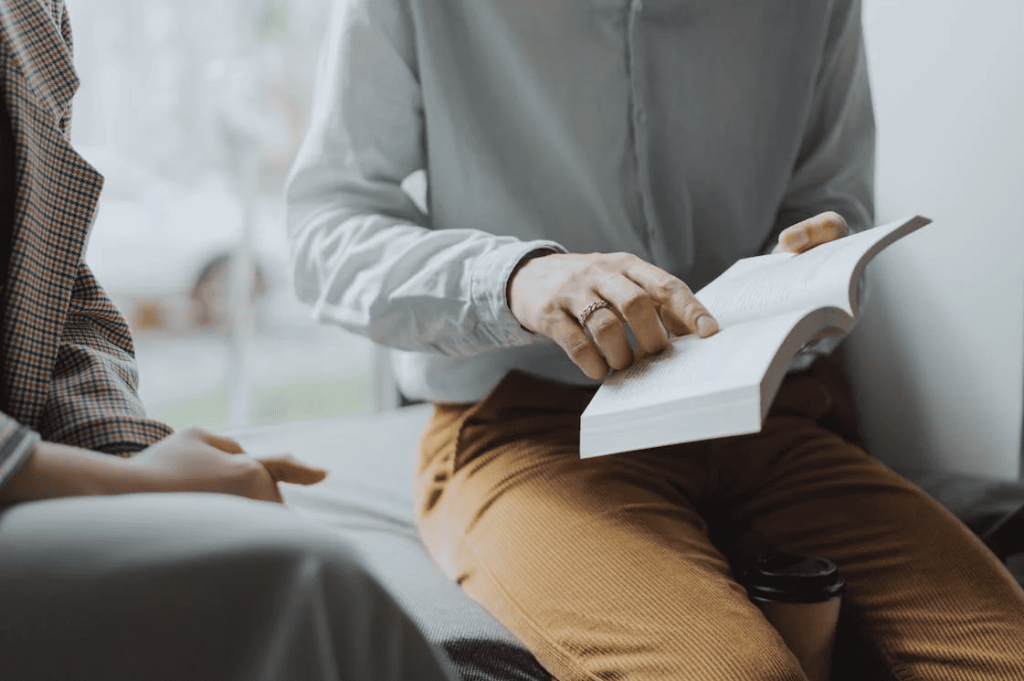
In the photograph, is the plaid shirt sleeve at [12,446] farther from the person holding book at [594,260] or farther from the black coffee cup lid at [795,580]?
the black coffee cup lid at [795,580]

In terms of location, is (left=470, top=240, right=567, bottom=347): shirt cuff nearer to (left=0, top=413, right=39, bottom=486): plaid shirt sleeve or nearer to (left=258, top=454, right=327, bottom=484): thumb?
(left=258, top=454, right=327, bottom=484): thumb

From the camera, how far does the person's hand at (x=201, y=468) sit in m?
0.49

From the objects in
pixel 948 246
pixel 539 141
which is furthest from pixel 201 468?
pixel 948 246

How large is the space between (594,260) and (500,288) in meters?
0.09

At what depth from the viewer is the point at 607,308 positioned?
61cm

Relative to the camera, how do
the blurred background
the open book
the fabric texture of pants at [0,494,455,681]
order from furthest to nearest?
the blurred background < the open book < the fabric texture of pants at [0,494,455,681]

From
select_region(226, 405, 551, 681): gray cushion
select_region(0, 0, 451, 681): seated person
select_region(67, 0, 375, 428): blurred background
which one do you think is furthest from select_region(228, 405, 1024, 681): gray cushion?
select_region(67, 0, 375, 428): blurred background

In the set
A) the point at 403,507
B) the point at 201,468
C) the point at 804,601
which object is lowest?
the point at 403,507

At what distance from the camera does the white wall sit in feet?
3.58

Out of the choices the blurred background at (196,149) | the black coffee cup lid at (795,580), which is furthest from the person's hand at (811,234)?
the blurred background at (196,149)

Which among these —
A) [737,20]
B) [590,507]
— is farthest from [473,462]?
[737,20]

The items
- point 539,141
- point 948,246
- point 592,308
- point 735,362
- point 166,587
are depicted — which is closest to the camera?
point 166,587

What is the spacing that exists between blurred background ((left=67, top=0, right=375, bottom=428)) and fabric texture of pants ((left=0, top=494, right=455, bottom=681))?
1557 mm

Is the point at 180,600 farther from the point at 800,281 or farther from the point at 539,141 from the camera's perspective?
the point at 539,141
